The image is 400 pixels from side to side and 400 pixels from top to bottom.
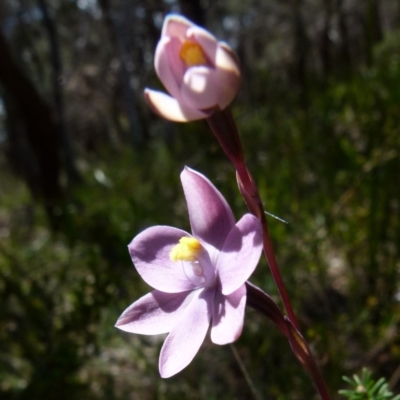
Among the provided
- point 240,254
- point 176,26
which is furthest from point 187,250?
point 176,26

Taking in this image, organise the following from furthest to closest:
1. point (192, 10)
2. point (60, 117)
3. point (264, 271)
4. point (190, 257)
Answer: point (60, 117) → point (192, 10) → point (264, 271) → point (190, 257)

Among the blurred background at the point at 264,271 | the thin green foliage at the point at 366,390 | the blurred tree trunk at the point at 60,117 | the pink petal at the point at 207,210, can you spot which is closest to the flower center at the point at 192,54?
the pink petal at the point at 207,210

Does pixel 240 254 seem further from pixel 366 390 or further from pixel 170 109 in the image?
pixel 366 390

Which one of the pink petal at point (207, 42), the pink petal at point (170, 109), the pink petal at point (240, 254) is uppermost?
the pink petal at point (207, 42)

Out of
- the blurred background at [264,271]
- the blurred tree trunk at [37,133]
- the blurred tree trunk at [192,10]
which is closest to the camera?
the blurred background at [264,271]

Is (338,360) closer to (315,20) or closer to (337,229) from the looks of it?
(337,229)

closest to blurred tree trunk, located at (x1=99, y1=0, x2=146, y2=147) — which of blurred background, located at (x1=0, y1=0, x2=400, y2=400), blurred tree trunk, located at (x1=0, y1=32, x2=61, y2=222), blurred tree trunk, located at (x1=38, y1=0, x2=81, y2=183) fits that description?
blurred tree trunk, located at (x1=38, y1=0, x2=81, y2=183)

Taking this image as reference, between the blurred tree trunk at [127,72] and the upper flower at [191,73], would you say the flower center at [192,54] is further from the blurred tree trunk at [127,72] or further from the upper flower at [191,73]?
the blurred tree trunk at [127,72]
